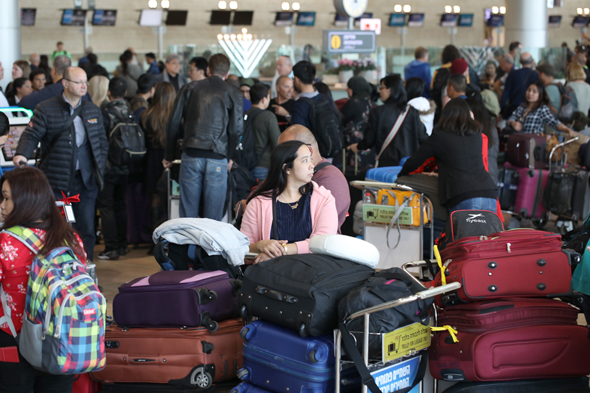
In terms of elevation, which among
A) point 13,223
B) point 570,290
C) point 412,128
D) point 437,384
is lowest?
point 437,384

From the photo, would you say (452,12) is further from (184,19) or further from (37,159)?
(37,159)

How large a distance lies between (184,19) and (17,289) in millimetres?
22754

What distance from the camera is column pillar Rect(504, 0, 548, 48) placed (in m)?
16.4

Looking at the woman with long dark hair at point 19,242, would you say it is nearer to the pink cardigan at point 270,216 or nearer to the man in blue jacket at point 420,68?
the pink cardigan at point 270,216

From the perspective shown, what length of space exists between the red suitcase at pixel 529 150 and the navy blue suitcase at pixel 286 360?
497 centimetres

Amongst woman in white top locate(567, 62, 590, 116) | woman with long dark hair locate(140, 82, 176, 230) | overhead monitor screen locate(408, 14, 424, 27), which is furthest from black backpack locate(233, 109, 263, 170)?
overhead monitor screen locate(408, 14, 424, 27)

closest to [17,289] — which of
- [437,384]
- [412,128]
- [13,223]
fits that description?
[13,223]

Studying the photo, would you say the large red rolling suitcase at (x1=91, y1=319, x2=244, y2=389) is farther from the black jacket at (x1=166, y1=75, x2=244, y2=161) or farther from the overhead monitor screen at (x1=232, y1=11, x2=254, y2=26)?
the overhead monitor screen at (x1=232, y1=11, x2=254, y2=26)

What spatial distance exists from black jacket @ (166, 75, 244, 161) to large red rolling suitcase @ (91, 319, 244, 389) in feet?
8.26

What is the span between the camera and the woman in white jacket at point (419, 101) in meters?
7.19

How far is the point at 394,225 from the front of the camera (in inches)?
203

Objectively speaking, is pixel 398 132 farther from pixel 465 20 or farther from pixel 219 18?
pixel 465 20

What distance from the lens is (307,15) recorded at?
84.6 feet

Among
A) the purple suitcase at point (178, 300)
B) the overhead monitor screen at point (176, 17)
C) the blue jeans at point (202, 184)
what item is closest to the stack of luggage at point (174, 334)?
the purple suitcase at point (178, 300)
